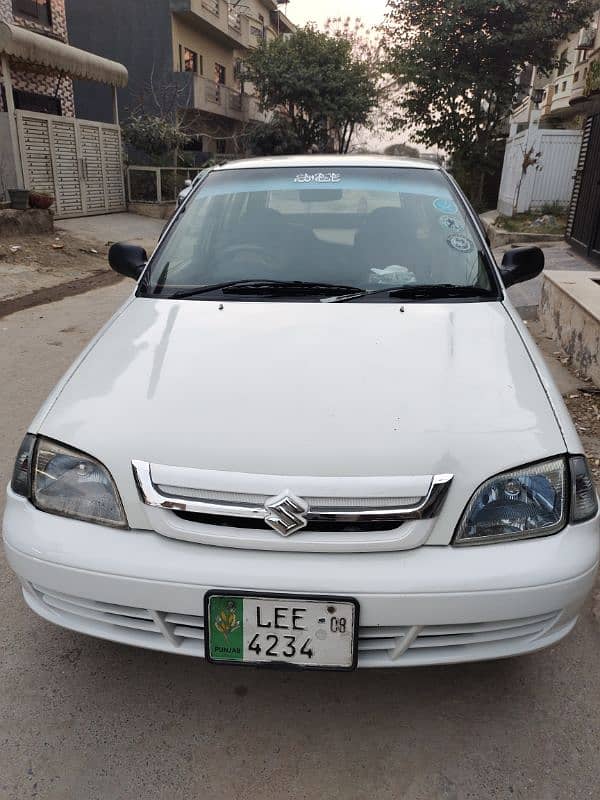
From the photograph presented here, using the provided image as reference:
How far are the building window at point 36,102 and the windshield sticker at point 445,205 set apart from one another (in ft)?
49.3

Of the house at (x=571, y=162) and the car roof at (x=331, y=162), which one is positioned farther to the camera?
the house at (x=571, y=162)

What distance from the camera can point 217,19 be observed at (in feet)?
79.0

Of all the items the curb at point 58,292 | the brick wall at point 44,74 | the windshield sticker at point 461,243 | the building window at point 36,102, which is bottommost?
the curb at point 58,292

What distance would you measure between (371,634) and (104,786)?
2.66 ft

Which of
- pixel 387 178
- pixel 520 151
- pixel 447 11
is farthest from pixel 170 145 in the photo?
pixel 387 178

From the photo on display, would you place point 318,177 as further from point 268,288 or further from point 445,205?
point 268,288

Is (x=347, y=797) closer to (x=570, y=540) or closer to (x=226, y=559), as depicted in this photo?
(x=226, y=559)

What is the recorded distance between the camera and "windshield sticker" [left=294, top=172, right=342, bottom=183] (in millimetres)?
2877

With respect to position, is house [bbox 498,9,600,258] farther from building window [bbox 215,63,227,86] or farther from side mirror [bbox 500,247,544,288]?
building window [bbox 215,63,227,86]

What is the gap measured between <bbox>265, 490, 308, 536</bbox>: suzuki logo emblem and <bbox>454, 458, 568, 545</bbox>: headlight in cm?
40

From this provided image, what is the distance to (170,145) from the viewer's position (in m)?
17.8

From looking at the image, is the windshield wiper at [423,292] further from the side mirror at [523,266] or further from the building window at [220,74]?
the building window at [220,74]

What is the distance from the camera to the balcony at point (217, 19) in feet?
70.5

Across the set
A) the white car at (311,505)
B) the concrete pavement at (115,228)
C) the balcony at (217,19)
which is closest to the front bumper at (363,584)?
the white car at (311,505)
